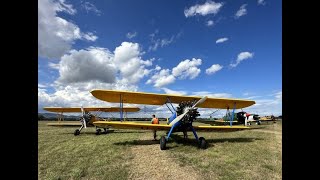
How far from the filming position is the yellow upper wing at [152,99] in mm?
11586

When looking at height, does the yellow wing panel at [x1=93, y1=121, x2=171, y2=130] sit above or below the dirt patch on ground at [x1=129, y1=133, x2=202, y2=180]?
above

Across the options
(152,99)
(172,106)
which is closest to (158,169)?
(172,106)

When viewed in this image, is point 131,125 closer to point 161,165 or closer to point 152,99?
point 152,99

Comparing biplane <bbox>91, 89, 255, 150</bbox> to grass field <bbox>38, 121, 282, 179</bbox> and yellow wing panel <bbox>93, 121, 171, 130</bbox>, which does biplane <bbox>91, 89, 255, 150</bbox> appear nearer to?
yellow wing panel <bbox>93, 121, 171, 130</bbox>

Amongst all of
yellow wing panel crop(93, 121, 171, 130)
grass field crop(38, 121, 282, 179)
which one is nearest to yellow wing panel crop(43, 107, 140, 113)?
yellow wing panel crop(93, 121, 171, 130)

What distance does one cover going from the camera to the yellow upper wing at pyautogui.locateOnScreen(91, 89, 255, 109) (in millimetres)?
11586

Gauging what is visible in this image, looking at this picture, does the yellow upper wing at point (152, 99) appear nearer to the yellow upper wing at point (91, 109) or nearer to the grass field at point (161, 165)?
the grass field at point (161, 165)

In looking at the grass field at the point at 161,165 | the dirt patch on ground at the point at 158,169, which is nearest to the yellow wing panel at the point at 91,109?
the grass field at the point at 161,165
